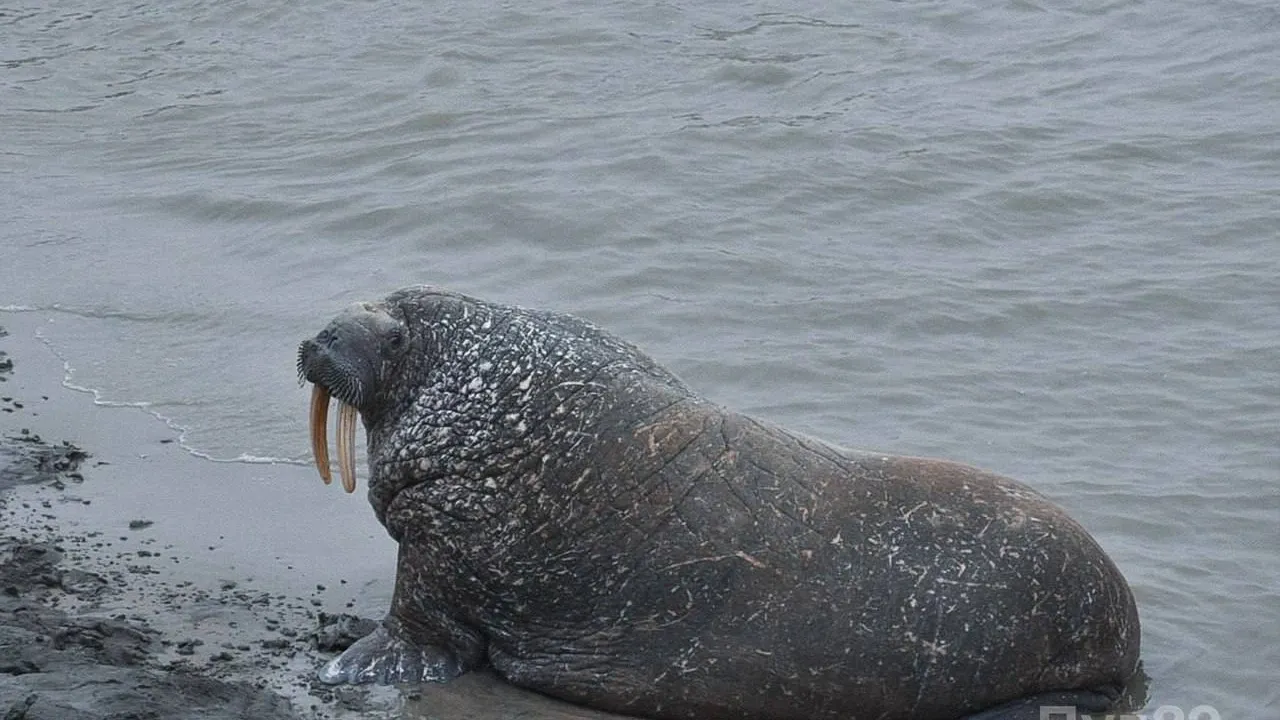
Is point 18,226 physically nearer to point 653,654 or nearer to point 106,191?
point 106,191

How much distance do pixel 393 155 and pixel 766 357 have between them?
17.4 ft

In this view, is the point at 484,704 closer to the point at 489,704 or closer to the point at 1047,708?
the point at 489,704

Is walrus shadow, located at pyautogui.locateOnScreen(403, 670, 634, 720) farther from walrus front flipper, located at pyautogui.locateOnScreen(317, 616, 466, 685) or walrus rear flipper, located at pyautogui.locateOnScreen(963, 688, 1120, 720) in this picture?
walrus rear flipper, located at pyautogui.locateOnScreen(963, 688, 1120, 720)

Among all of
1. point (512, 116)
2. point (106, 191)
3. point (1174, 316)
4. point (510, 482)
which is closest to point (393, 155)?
point (512, 116)

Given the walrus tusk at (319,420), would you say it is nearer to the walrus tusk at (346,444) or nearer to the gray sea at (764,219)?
the walrus tusk at (346,444)

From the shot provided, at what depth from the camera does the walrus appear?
240 inches

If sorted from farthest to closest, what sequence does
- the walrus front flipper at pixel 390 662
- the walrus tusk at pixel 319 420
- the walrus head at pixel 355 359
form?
the walrus tusk at pixel 319 420, the walrus head at pixel 355 359, the walrus front flipper at pixel 390 662

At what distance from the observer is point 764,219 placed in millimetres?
12672

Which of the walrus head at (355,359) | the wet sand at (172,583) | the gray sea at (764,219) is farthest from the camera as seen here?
the gray sea at (764,219)

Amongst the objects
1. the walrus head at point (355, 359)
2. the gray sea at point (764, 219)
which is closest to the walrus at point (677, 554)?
the walrus head at point (355, 359)

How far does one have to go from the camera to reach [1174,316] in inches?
419

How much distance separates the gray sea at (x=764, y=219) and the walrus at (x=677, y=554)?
0.82 meters

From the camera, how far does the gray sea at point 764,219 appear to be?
8984 millimetres

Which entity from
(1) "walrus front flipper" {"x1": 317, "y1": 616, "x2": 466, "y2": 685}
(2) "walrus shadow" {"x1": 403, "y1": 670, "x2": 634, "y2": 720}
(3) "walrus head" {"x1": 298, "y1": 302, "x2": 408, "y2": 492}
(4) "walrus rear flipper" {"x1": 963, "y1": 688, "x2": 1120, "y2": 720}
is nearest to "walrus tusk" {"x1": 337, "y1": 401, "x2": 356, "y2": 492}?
(3) "walrus head" {"x1": 298, "y1": 302, "x2": 408, "y2": 492}
